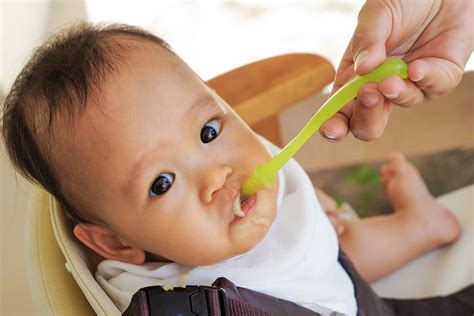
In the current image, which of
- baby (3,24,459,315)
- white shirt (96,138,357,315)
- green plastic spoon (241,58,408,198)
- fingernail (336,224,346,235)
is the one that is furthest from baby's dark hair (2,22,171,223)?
fingernail (336,224,346,235)

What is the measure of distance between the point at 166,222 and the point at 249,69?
41 centimetres

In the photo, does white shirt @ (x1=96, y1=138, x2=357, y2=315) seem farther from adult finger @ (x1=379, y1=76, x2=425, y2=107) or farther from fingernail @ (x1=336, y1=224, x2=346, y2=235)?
adult finger @ (x1=379, y1=76, x2=425, y2=107)

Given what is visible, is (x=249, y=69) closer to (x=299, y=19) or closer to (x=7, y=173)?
(x=7, y=173)

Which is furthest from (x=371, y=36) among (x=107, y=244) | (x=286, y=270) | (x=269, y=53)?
(x=269, y=53)

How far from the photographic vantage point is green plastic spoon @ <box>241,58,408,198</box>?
27.9 inches

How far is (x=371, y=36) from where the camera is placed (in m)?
0.75

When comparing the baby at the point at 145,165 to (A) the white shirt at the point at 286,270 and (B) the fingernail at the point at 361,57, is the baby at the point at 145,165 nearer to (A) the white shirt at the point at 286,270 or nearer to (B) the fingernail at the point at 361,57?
(A) the white shirt at the point at 286,270

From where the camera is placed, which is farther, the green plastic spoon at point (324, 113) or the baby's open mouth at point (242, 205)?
the baby's open mouth at point (242, 205)

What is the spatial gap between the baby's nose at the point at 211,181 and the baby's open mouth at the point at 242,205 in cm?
3

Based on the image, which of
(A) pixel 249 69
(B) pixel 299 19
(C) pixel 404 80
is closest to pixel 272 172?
(C) pixel 404 80

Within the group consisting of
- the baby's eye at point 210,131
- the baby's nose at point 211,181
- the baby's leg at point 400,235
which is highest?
the baby's eye at point 210,131

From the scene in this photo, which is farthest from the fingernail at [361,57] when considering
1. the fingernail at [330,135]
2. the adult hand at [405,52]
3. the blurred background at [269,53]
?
the blurred background at [269,53]

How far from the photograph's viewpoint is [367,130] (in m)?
0.81

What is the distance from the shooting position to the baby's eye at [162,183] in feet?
2.65
